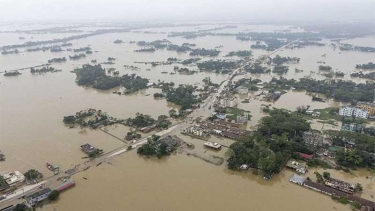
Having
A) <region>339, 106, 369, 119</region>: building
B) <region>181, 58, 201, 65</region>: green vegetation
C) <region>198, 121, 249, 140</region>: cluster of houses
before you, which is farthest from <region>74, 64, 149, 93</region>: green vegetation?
<region>339, 106, 369, 119</region>: building

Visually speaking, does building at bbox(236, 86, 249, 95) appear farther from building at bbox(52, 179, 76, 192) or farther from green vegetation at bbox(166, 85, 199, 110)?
building at bbox(52, 179, 76, 192)

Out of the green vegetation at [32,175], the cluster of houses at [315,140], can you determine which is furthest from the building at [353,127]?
the green vegetation at [32,175]

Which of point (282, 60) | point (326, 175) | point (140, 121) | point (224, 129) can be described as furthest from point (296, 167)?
point (282, 60)

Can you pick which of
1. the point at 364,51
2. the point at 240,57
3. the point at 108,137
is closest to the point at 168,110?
the point at 108,137

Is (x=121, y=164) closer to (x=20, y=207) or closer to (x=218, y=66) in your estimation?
(x=20, y=207)

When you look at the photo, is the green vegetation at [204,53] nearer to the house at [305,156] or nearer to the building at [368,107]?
the building at [368,107]

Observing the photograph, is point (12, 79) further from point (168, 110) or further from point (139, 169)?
point (139, 169)
